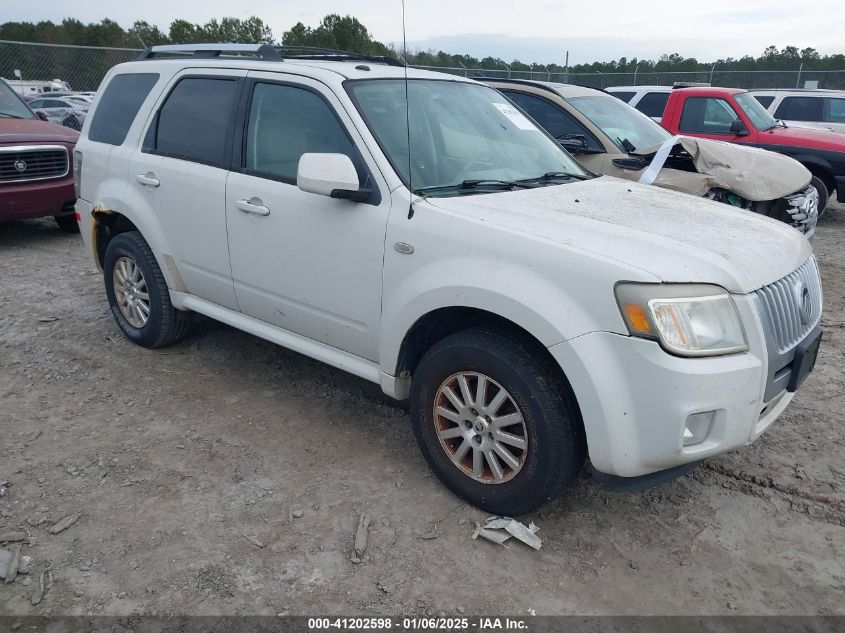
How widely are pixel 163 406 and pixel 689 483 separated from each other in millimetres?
3000

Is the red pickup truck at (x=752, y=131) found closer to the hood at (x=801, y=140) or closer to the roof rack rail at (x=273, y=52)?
the hood at (x=801, y=140)

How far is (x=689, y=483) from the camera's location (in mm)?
3396

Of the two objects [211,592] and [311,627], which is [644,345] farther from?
[211,592]

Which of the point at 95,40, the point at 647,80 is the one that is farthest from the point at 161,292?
the point at 95,40

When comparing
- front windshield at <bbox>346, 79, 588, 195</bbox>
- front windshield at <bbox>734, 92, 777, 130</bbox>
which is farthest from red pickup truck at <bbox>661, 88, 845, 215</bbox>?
front windshield at <bbox>346, 79, 588, 195</bbox>

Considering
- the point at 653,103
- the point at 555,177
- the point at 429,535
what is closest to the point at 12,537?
the point at 429,535

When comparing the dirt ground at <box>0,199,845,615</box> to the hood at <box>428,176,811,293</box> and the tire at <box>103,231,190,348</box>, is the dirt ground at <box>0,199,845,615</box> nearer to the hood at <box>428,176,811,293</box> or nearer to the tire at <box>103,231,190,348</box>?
the tire at <box>103,231,190,348</box>

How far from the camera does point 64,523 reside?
3037 millimetres

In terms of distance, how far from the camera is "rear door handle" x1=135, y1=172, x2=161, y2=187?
433cm

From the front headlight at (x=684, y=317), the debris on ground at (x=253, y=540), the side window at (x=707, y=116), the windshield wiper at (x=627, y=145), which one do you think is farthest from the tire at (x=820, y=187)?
the debris on ground at (x=253, y=540)

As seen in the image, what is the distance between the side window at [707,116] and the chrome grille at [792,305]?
671cm

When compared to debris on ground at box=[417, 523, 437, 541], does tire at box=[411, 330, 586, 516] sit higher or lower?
higher

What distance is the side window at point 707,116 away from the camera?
9125mm

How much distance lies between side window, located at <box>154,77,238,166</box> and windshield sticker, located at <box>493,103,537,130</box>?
62.2 inches
